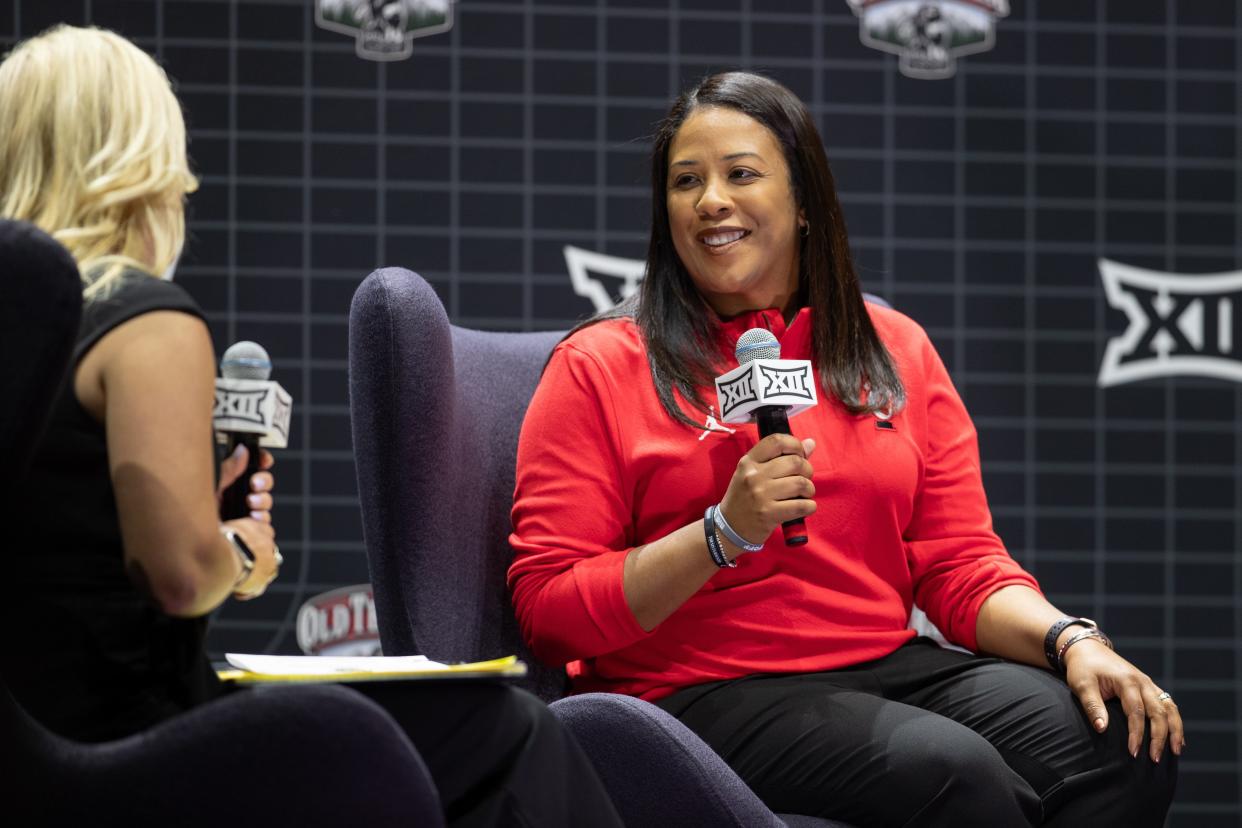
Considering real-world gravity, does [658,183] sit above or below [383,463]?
above

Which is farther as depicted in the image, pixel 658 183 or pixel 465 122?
pixel 465 122

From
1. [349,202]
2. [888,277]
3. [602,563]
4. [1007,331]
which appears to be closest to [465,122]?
[349,202]

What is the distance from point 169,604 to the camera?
139cm

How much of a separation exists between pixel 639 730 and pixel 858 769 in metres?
0.29

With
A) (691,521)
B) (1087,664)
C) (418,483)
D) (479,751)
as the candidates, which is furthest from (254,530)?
(1087,664)

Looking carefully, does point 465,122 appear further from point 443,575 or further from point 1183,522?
point 1183,522

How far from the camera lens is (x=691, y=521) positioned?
2178mm

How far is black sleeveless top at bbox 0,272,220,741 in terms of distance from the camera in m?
1.36

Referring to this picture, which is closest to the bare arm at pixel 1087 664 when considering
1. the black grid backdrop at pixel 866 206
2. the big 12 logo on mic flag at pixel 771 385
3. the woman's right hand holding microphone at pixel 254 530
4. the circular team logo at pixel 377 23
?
the big 12 logo on mic flag at pixel 771 385

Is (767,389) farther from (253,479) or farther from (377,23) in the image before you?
(377,23)

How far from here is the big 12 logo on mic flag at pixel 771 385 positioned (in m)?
1.85

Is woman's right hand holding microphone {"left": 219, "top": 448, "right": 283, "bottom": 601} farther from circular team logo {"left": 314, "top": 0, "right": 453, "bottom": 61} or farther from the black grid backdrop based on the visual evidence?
circular team logo {"left": 314, "top": 0, "right": 453, "bottom": 61}

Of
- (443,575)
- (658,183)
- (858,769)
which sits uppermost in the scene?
(658,183)

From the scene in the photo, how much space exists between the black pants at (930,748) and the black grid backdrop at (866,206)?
1399 millimetres
